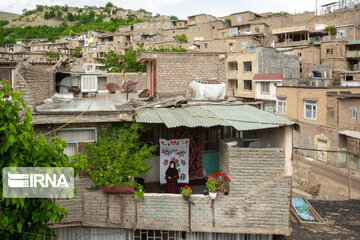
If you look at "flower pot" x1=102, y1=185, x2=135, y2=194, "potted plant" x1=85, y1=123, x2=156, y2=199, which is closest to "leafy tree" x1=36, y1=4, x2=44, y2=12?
"potted plant" x1=85, y1=123, x2=156, y2=199

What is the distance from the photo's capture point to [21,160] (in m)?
4.66

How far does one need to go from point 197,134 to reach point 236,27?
46.4 m

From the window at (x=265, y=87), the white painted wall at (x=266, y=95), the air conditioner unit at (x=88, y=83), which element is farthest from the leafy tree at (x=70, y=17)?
the air conditioner unit at (x=88, y=83)

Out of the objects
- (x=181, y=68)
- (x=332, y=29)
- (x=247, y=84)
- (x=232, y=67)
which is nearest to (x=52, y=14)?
(x=232, y=67)

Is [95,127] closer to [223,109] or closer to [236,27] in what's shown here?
[223,109]

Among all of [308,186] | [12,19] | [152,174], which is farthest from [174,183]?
[12,19]

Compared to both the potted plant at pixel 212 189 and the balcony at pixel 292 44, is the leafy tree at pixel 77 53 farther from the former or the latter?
the potted plant at pixel 212 189

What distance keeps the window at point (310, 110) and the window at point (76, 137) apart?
70.6 ft

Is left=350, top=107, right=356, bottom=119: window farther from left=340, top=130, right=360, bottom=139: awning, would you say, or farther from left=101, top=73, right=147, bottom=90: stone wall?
left=101, top=73, right=147, bottom=90: stone wall

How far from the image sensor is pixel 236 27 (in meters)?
52.2

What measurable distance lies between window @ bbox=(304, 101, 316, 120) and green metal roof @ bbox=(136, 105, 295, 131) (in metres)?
16.5

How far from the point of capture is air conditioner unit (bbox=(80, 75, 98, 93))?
15.5m

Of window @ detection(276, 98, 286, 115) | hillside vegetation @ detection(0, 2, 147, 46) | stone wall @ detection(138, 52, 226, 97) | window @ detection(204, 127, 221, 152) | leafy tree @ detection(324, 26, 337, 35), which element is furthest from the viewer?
hillside vegetation @ detection(0, 2, 147, 46)

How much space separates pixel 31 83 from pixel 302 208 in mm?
12207
